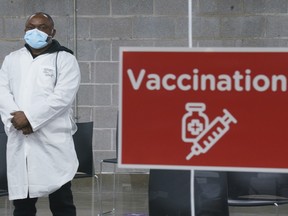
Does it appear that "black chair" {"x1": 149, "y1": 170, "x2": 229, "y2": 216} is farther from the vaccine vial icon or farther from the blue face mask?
the vaccine vial icon

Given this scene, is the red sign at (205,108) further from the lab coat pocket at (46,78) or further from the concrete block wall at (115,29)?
the concrete block wall at (115,29)

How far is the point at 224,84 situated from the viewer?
380 cm

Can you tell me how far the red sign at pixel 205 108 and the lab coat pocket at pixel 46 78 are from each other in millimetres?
1694

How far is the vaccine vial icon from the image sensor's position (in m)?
3.81

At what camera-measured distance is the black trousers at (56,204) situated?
18.5 ft

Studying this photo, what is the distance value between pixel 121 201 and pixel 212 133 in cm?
Result: 414

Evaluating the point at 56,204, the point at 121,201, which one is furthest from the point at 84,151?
the point at 56,204

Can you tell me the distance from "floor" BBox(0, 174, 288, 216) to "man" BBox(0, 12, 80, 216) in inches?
67.5

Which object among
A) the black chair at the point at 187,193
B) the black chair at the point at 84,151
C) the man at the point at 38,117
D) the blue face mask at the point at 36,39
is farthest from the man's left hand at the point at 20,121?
the black chair at the point at 84,151

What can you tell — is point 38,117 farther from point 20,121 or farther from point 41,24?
point 41,24

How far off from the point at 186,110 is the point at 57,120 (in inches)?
73.9

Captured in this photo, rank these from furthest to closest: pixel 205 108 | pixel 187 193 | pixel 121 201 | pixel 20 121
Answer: pixel 121 201 → pixel 20 121 → pixel 187 193 → pixel 205 108

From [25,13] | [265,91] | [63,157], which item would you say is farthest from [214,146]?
[25,13]

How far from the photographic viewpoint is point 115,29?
8.33 metres
